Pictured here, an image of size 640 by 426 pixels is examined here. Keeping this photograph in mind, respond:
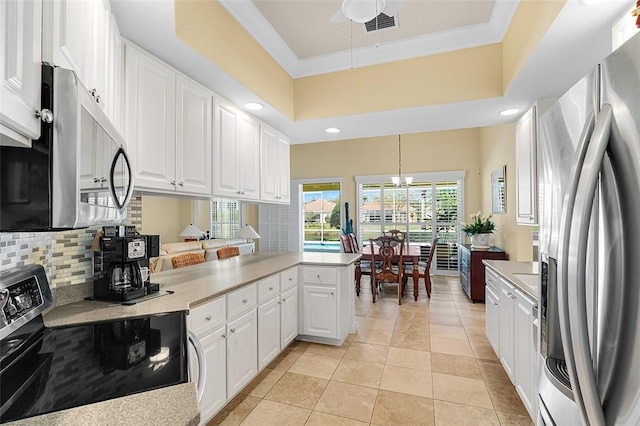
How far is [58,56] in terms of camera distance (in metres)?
0.89

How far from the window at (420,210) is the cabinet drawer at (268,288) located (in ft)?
15.8

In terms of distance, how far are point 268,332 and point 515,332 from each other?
1869 mm

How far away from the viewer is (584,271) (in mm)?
696

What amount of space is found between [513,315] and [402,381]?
40.0 inches

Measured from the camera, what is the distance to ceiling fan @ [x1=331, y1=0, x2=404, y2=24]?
174cm

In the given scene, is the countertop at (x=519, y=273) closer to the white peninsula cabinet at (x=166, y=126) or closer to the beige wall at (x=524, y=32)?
the beige wall at (x=524, y=32)

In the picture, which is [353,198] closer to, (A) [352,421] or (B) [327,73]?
(B) [327,73]

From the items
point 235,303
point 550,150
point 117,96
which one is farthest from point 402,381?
point 117,96

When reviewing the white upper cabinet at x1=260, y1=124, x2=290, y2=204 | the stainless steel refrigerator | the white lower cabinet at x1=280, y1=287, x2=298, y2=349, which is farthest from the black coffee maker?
the stainless steel refrigerator

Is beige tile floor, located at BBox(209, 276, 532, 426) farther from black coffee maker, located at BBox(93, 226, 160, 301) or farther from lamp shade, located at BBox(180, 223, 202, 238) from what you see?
lamp shade, located at BBox(180, 223, 202, 238)

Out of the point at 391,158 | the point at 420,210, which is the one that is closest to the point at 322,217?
the point at 391,158

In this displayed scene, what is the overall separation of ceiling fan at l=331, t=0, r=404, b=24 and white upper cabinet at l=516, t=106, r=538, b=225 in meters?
1.58

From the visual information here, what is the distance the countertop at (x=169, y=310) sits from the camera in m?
0.71

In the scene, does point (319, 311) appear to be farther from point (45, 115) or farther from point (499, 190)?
point (499, 190)
